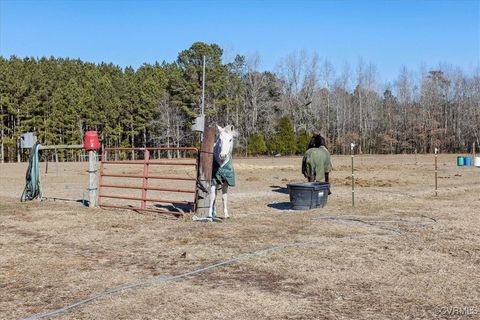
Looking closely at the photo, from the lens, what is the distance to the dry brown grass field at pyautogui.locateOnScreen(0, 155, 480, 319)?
14.2 ft

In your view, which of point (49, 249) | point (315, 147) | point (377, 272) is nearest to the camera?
point (377, 272)

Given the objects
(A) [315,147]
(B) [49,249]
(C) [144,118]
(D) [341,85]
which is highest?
(D) [341,85]

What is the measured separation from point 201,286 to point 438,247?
377 centimetres

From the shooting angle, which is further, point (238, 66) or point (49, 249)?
point (238, 66)

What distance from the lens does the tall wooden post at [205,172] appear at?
962cm

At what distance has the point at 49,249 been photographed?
6859 millimetres

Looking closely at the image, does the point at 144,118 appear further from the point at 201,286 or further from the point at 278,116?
the point at 201,286

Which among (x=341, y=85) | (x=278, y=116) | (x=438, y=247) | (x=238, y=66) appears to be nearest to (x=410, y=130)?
(x=341, y=85)

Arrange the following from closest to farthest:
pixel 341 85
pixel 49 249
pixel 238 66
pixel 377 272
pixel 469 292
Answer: pixel 469 292
pixel 377 272
pixel 49 249
pixel 238 66
pixel 341 85

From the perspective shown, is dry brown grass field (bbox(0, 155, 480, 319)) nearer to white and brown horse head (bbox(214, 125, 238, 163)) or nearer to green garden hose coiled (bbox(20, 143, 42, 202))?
white and brown horse head (bbox(214, 125, 238, 163))

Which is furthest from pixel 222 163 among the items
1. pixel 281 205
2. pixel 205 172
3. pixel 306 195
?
pixel 281 205

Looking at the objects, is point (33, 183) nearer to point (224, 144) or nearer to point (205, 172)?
point (205, 172)

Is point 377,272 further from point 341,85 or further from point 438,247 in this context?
point 341,85

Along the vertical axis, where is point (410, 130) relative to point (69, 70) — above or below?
below
